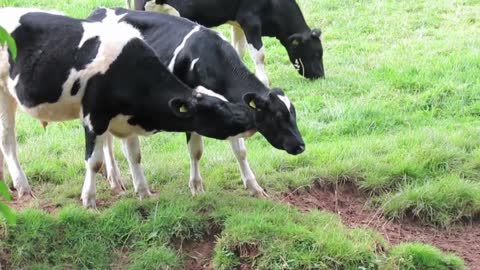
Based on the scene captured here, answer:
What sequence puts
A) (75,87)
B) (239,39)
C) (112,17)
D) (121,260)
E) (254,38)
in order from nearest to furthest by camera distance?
(121,260), (75,87), (112,17), (254,38), (239,39)

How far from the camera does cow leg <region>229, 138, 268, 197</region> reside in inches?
296

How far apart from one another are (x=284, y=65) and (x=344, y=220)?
18.6 feet

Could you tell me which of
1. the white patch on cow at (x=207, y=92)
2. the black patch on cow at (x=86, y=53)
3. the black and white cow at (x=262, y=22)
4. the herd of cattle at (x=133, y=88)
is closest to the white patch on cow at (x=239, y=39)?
the black and white cow at (x=262, y=22)

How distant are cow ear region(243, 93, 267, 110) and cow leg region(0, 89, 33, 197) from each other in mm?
2347

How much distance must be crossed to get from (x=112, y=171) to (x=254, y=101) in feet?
6.07

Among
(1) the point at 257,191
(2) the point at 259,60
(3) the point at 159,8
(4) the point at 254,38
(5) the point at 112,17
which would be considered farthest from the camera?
(2) the point at 259,60

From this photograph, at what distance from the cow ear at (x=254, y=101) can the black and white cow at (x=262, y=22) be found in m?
4.87

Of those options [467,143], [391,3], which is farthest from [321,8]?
[467,143]

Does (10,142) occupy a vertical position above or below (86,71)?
below

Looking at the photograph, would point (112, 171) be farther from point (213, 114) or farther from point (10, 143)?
point (213, 114)

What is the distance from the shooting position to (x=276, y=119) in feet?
21.8

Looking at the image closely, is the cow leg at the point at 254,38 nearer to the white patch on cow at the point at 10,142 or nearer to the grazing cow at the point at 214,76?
the grazing cow at the point at 214,76

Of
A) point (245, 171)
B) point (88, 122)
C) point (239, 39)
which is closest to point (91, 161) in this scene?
point (88, 122)

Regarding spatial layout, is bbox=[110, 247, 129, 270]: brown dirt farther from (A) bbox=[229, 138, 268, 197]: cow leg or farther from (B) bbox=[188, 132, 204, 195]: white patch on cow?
(A) bbox=[229, 138, 268, 197]: cow leg
